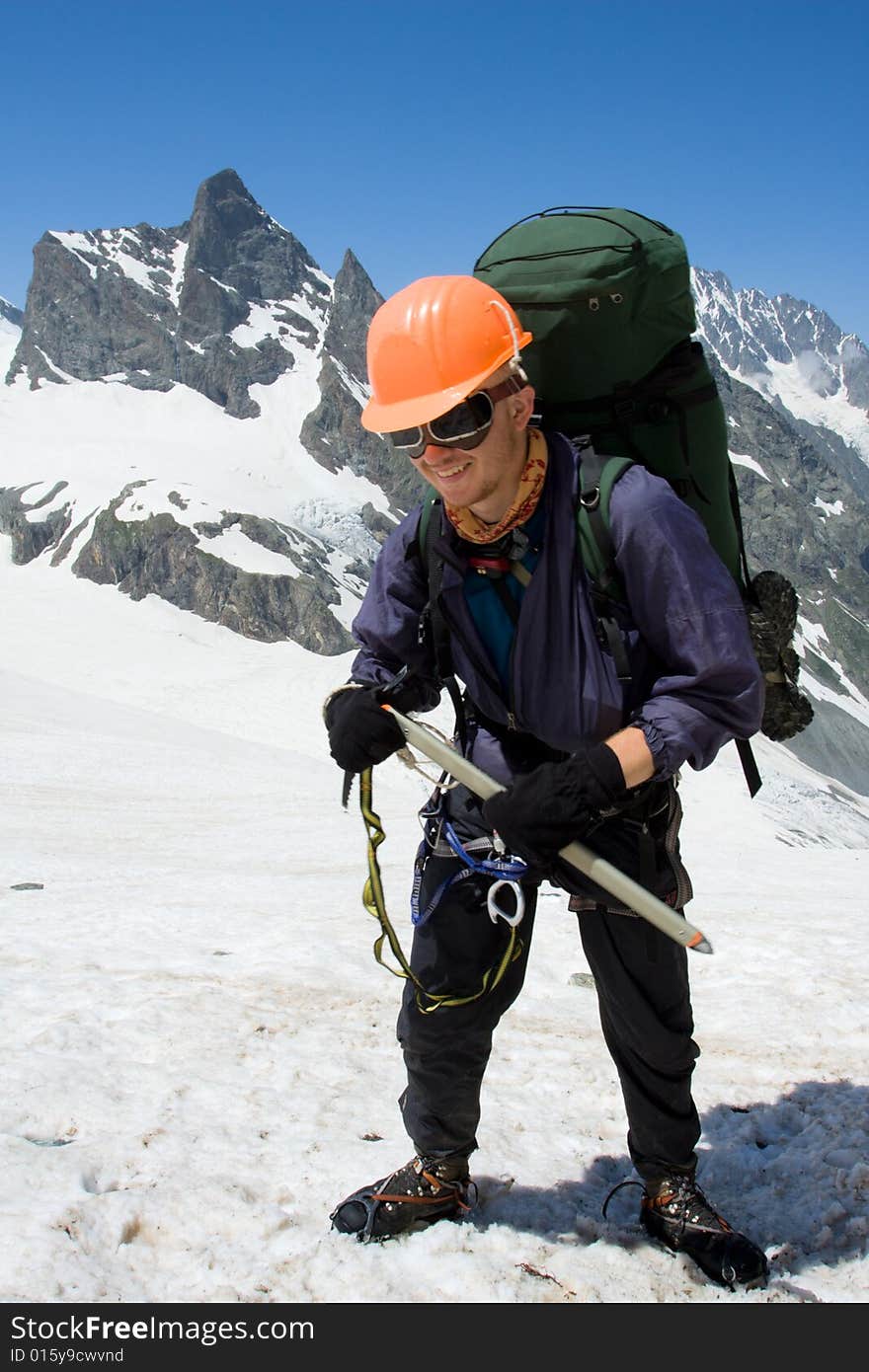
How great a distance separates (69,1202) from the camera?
156 inches

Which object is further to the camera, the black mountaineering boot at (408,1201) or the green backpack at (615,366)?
the black mountaineering boot at (408,1201)

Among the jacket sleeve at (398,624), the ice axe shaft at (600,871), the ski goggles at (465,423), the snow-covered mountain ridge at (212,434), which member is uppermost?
the snow-covered mountain ridge at (212,434)

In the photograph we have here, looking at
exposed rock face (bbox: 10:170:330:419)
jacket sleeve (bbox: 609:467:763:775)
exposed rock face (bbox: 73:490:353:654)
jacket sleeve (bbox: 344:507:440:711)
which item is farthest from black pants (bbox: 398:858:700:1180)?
exposed rock face (bbox: 10:170:330:419)

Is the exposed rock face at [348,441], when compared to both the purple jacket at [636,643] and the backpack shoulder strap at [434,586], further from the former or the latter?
the purple jacket at [636,643]

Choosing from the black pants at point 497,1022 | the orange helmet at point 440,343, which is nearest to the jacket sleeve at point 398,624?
the orange helmet at point 440,343

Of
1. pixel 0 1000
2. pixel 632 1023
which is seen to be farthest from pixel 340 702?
pixel 0 1000

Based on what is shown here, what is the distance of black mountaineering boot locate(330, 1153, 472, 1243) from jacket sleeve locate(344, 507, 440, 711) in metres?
1.90

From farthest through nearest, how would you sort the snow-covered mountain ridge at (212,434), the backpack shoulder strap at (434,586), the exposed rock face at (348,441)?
the exposed rock face at (348,441), the snow-covered mountain ridge at (212,434), the backpack shoulder strap at (434,586)

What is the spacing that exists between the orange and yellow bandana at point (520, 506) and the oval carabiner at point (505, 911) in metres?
1.35

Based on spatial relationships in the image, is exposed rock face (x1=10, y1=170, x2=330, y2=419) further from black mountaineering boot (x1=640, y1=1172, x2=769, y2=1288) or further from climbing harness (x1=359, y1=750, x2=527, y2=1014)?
black mountaineering boot (x1=640, y1=1172, x2=769, y2=1288)

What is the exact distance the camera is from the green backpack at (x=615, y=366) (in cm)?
369

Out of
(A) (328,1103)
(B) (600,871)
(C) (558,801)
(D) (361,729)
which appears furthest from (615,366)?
(A) (328,1103)

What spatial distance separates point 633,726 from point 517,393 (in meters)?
1.28

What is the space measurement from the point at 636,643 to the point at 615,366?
3.34 feet
